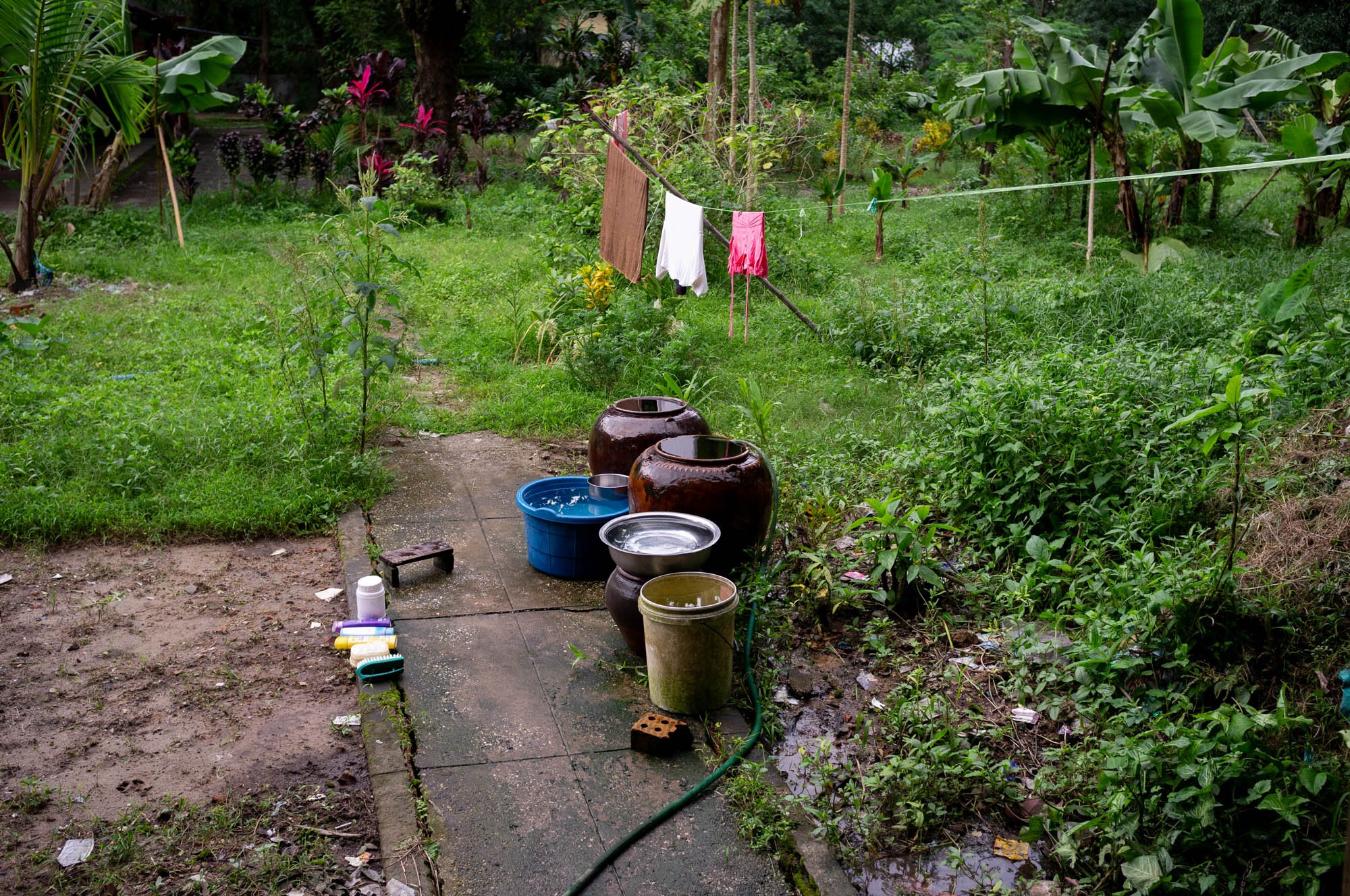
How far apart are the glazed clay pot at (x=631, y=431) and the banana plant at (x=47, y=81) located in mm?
7791

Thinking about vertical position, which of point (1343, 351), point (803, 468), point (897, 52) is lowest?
point (803, 468)

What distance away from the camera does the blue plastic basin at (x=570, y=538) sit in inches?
192

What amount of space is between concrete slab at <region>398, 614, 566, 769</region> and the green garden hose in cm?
52

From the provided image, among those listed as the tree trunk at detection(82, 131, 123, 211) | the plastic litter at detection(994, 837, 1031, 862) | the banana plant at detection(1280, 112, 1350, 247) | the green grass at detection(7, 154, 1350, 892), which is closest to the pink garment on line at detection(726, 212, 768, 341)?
the green grass at detection(7, 154, 1350, 892)

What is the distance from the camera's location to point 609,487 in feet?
17.0

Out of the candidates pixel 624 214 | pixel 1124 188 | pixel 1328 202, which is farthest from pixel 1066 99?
pixel 624 214

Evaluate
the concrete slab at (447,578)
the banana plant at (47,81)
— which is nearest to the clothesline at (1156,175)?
the concrete slab at (447,578)

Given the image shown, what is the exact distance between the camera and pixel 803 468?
18.8 ft

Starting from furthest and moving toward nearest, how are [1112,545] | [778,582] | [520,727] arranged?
1. [778,582]
2. [1112,545]
3. [520,727]

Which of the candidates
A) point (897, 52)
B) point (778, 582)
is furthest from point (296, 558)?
point (897, 52)

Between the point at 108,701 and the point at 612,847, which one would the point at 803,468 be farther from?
the point at 108,701

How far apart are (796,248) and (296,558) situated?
7.23 metres

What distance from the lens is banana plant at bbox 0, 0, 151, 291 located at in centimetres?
951

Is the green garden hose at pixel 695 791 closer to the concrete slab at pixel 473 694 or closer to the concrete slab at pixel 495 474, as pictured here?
the concrete slab at pixel 473 694
